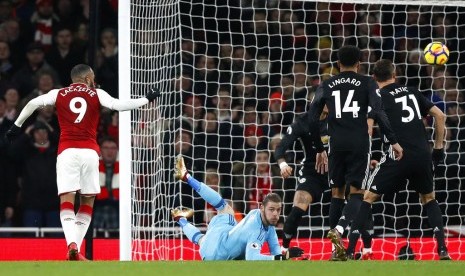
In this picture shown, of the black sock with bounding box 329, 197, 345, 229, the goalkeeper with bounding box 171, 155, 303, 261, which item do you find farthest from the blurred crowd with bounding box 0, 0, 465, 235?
the black sock with bounding box 329, 197, 345, 229

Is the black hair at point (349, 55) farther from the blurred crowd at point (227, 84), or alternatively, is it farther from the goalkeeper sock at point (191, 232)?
the blurred crowd at point (227, 84)

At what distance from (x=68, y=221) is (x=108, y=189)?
12.5 feet

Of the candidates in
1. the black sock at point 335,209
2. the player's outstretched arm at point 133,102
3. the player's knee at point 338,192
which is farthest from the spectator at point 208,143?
the player's outstretched arm at point 133,102

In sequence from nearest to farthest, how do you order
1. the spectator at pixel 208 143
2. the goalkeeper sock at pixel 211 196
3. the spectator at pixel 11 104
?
the goalkeeper sock at pixel 211 196, the spectator at pixel 208 143, the spectator at pixel 11 104

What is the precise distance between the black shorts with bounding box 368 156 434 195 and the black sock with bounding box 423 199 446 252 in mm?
131

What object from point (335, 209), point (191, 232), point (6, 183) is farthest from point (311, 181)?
point (6, 183)

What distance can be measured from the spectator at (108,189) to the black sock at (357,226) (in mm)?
4255

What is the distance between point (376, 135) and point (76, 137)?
496 centimetres

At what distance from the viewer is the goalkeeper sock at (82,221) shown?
37.2 ft

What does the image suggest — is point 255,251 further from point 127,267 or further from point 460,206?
point 460,206

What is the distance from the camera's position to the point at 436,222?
11.3 m

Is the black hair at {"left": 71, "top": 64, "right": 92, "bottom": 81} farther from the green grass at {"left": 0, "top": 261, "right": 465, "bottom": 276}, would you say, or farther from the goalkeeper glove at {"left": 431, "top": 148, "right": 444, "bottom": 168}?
the goalkeeper glove at {"left": 431, "top": 148, "right": 444, "bottom": 168}

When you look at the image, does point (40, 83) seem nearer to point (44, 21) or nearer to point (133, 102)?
point (44, 21)

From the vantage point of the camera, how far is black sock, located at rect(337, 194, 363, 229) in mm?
10891
